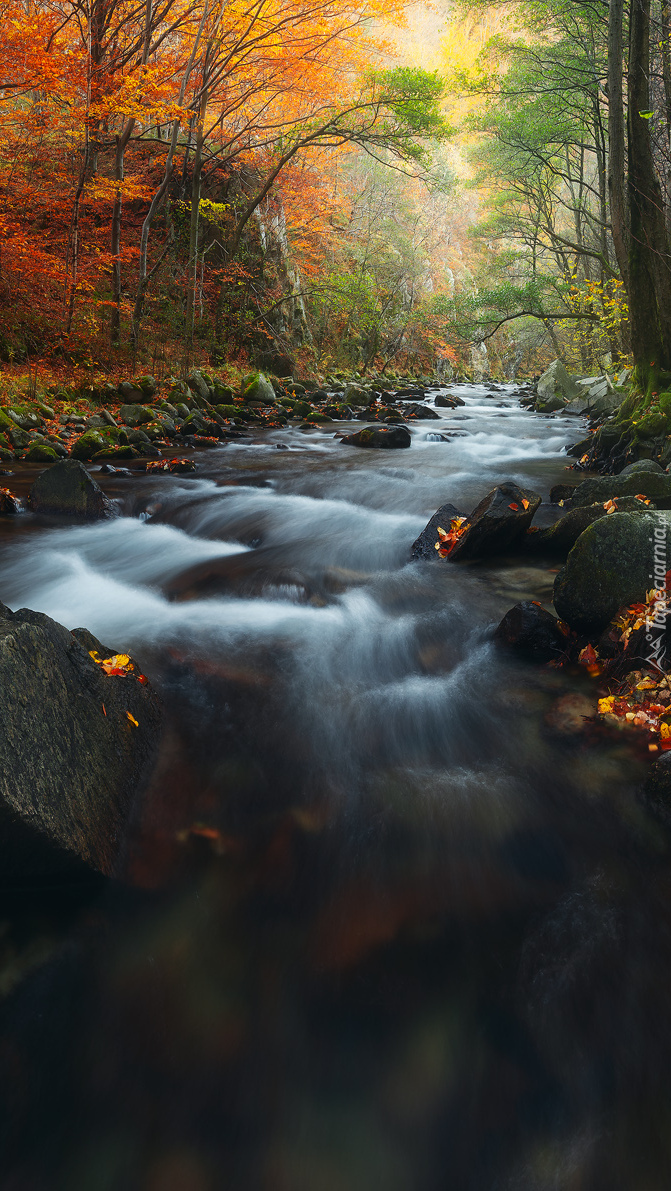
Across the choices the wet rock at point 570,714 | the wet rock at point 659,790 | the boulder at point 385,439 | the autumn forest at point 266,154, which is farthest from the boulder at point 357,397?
the wet rock at point 659,790

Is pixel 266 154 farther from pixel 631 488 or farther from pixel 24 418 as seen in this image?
pixel 631 488

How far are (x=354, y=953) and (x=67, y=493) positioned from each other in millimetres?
6114

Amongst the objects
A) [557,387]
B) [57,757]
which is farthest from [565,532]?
[557,387]

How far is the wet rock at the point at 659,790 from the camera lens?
252cm

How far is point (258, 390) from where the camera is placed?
16.6 m

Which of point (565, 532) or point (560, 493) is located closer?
point (565, 532)

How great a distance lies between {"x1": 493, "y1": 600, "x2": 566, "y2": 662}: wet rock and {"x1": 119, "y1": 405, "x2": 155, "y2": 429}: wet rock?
9941mm

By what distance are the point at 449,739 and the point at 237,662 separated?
1.40 m

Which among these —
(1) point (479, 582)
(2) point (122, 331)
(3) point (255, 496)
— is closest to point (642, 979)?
(1) point (479, 582)

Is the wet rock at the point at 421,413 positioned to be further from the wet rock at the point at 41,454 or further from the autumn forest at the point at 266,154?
the wet rock at the point at 41,454

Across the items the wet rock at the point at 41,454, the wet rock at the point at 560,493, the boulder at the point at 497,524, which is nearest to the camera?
the boulder at the point at 497,524

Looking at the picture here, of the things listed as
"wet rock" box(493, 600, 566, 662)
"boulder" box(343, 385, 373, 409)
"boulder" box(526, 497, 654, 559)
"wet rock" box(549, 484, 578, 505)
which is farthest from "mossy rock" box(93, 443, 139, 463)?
"boulder" box(343, 385, 373, 409)

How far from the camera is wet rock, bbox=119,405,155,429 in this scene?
38.7 feet

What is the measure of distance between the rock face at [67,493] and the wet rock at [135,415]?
5.32 meters
